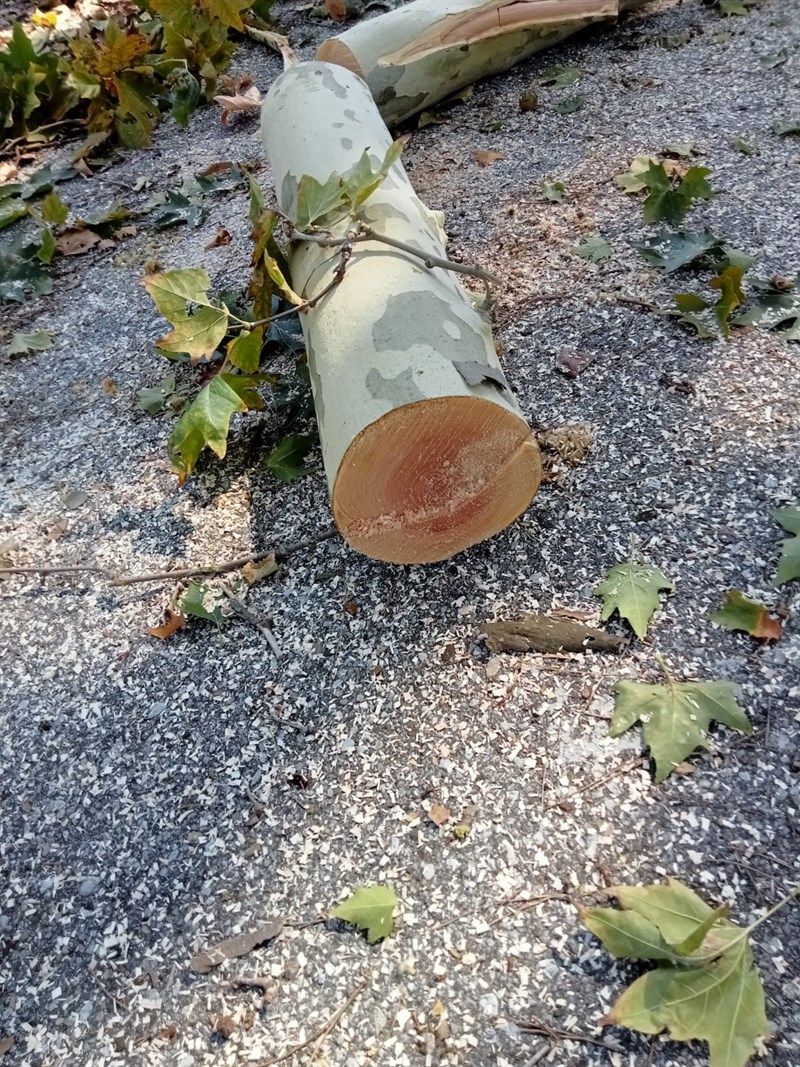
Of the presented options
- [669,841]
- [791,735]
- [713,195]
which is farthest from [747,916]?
[713,195]

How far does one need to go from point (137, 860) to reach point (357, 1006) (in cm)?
51

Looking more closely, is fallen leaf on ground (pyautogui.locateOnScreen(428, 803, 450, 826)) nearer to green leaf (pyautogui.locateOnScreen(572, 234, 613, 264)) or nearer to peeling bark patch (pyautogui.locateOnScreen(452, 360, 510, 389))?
peeling bark patch (pyautogui.locateOnScreen(452, 360, 510, 389))

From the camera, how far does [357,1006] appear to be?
4.14ft

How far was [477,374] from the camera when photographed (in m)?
1.49

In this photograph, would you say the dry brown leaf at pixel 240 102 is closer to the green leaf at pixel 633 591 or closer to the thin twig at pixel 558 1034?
the green leaf at pixel 633 591

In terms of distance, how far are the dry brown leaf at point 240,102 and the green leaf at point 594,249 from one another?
2.18 meters

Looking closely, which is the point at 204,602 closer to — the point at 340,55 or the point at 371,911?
the point at 371,911

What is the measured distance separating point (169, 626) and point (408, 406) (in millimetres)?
823

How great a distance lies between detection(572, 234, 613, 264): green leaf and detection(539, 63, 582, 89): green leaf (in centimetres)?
140

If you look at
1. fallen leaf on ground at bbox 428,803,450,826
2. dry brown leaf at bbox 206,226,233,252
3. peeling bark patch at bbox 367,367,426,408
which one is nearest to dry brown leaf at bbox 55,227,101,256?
dry brown leaf at bbox 206,226,233,252

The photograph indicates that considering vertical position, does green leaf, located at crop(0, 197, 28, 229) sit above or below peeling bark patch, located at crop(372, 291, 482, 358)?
above

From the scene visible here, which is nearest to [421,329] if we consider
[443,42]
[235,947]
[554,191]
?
[235,947]

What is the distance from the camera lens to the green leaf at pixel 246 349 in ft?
6.33

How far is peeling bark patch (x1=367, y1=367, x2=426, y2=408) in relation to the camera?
4.71 ft
